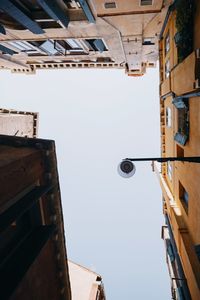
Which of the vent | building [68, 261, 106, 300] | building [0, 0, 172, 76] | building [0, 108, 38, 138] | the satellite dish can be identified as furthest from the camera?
building [0, 108, 38, 138]

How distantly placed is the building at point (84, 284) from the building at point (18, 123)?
54.6 ft

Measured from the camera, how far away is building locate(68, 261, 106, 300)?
71.9ft

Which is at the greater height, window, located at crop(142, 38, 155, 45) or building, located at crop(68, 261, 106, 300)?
window, located at crop(142, 38, 155, 45)

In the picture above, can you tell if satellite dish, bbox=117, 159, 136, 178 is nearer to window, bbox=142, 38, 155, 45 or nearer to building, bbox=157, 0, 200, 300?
building, bbox=157, 0, 200, 300

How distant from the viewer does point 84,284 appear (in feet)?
75.6

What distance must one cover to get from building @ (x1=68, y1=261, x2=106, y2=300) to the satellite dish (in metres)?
17.7

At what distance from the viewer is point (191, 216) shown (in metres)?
11.9

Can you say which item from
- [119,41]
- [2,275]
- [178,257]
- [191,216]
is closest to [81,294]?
[178,257]

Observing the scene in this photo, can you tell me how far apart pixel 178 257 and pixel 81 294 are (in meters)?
12.1

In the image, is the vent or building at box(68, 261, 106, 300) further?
building at box(68, 261, 106, 300)

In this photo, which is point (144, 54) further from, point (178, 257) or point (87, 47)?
point (178, 257)

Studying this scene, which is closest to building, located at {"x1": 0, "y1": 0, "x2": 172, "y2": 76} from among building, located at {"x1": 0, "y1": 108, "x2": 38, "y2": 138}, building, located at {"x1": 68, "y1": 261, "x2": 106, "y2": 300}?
building, located at {"x1": 0, "y1": 108, "x2": 38, "y2": 138}

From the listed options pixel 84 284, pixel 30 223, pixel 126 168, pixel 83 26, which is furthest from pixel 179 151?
pixel 84 284

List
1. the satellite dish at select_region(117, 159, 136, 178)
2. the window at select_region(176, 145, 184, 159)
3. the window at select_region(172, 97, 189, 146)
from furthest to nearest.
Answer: the window at select_region(176, 145, 184, 159)
the window at select_region(172, 97, 189, 146)
the satellite dish at select_region(117, 159, 136, 178)
